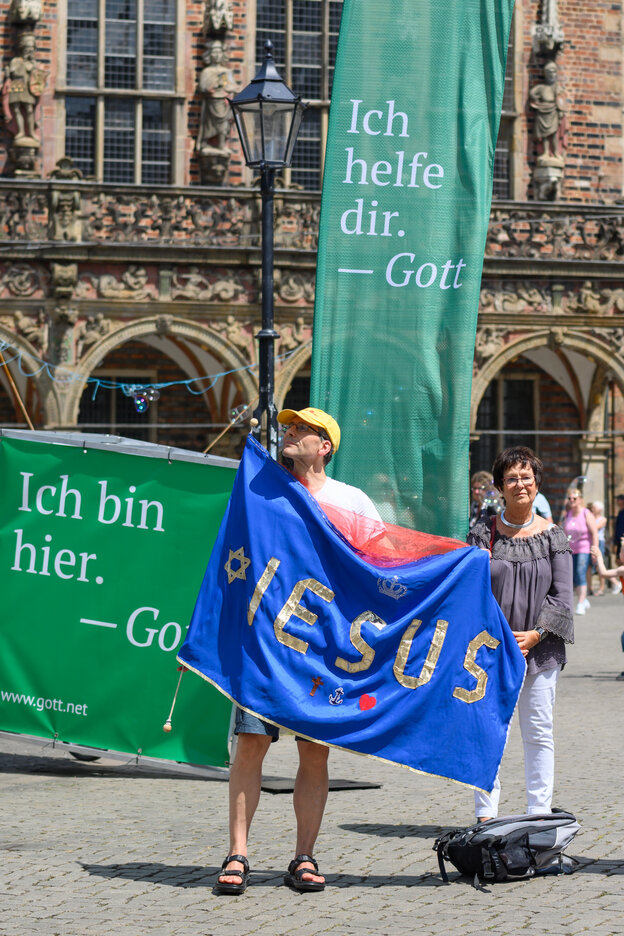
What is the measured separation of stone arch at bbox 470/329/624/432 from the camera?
76.1ft

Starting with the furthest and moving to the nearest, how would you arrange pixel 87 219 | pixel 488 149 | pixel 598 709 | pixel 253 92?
pixel 87 219 → pixel 598 709 → pixel 253 92 → pixel 488 149

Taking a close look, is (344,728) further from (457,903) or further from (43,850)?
(43,850)

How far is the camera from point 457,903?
566 cm

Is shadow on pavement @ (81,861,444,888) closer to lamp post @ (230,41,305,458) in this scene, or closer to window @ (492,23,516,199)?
lamp post @ (230,41,305,458)

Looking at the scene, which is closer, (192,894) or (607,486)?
(192,894)

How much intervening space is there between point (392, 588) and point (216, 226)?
16407 mm

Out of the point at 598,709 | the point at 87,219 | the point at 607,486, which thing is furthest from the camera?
the point at 607,486

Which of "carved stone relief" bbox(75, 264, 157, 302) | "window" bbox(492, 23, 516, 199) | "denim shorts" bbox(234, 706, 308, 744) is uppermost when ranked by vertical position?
"window" bbox(492, 23, 516, 199)

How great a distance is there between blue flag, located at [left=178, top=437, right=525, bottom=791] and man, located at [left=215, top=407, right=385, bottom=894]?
0.11 meters

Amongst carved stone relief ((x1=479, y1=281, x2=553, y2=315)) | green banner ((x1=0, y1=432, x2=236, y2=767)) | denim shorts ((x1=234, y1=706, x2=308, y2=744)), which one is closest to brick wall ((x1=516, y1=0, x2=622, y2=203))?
carved stone relief ((x1=479, y1=281, x2=553, y2=315))

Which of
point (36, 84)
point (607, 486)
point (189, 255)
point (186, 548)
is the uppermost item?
point (36, 84)

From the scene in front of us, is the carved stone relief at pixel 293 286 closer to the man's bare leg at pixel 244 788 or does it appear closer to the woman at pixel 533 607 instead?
the woman at pixel 533 607

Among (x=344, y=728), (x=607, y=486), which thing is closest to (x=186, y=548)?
(x=344, y=728)

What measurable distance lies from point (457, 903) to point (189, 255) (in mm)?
16796
